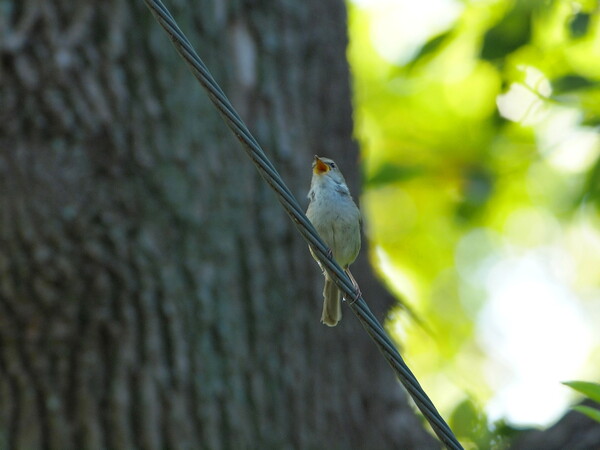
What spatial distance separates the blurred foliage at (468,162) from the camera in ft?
14.5

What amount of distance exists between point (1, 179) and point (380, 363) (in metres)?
2.43

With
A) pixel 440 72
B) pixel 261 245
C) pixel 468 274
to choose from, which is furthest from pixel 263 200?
pixel 468 274

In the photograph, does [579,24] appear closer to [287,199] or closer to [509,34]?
[509,34]

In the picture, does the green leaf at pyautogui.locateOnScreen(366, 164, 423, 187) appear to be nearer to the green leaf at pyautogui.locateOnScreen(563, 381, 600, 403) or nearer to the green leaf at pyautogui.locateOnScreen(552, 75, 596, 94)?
the green leaf at pyautogui.locateOnScreen(552, 75, 596, 94)

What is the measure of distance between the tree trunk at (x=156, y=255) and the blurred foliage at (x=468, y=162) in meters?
0.81

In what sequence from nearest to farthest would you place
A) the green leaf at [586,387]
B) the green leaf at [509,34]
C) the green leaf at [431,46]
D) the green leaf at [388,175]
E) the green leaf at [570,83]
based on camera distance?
the green leaf at [586,387]
the green leaf at [570,83]
the green leaf at [509,34]
the green leaf at [431,46]
the green leaf at [388,175]

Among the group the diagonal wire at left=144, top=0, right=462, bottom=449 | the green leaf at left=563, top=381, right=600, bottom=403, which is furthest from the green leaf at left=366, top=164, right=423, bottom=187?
the green leaf at left=563, top=381, right=600, bottom=403

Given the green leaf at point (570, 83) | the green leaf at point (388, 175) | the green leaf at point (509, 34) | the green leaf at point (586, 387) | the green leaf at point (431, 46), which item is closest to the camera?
the green leaf at point (586, 387)

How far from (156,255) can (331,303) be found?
99 centimetres

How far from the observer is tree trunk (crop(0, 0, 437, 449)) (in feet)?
13.5

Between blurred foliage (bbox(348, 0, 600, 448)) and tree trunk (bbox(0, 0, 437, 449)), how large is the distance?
0.81 meters

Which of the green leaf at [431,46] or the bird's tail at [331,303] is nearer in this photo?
the bird's tail at [331,303]

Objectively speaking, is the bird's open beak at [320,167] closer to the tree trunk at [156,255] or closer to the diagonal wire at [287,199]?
the tree trunk at [156,255]

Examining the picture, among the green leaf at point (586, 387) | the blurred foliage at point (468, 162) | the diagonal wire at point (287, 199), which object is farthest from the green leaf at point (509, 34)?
the green leaf at point (586, 387)
